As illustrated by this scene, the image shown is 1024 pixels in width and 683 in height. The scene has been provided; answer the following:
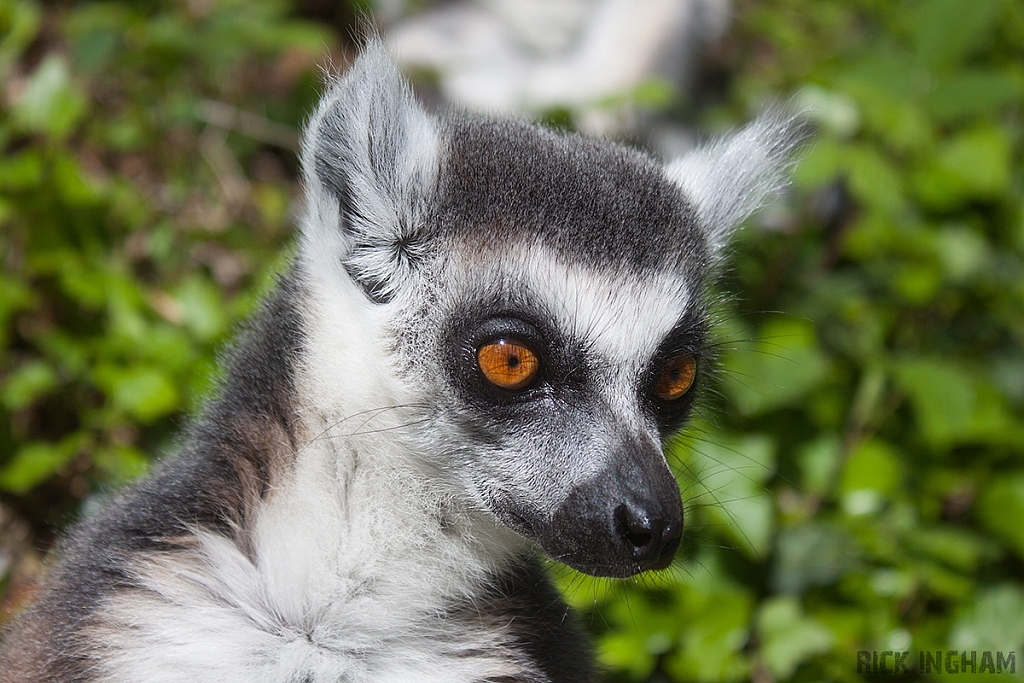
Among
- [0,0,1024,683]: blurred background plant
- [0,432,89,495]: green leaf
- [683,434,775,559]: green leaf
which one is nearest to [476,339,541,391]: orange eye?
[0,0,1024,683]: blurred background plant

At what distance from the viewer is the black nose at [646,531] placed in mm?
1938

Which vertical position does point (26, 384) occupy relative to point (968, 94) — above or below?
below

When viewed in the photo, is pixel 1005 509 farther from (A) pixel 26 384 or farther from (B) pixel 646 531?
(A) pixel 26 384

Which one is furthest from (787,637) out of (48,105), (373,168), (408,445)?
(48,105)

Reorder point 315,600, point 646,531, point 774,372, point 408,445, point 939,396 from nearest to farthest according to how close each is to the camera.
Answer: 1. point 646,531
2. point 315,600
3. point 408,445
4. point 939,396
5. point 774,372

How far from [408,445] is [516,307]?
443 millimetres

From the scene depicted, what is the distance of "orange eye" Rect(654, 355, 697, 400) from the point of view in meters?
2.32

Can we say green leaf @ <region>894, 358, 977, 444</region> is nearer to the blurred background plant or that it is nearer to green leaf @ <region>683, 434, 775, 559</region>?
the blurred background plant

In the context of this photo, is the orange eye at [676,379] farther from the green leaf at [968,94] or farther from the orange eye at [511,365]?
the green leaf at [968,94]

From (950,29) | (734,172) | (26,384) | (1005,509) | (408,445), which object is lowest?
(408,445)

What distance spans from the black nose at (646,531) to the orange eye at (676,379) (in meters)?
0.43

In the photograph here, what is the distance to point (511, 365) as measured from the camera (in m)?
2.10

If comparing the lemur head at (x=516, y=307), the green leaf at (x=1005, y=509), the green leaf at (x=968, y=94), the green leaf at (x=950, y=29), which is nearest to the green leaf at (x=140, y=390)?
the lemur head at (x=516, y=307)

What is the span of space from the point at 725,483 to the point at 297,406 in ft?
6.47
